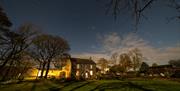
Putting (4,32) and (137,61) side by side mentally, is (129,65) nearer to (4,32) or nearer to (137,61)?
(137,61)

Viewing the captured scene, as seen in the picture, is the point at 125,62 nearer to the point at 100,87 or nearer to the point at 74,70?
the point at 74,70

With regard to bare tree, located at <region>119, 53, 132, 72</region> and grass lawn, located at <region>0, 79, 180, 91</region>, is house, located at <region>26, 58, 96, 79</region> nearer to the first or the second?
bare tree, located at <region>119, 53, 132, 72</region>

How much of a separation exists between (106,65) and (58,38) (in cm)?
3447

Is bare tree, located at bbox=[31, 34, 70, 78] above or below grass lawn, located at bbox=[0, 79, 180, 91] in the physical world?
above

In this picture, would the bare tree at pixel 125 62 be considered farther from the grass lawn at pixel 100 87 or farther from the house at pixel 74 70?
the grass lawn at pixel 100 87

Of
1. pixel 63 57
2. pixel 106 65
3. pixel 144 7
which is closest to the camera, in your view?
pixel 144 7

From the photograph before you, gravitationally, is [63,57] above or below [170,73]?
above

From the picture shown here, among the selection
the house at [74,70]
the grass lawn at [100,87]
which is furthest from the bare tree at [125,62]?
the grass lawn at [100,87]

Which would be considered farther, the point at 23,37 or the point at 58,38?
the point at 58,38

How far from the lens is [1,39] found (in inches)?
687

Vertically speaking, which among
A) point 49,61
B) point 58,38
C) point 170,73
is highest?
point 58,38

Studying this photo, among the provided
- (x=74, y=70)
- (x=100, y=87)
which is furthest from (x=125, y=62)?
(x=100, y=87)

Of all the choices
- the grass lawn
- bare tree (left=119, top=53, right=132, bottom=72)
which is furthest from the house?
the grass lawn

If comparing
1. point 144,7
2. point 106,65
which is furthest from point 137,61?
A: point 144,7
